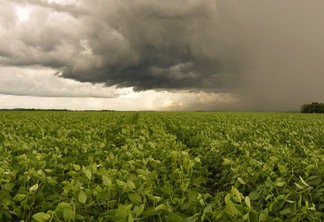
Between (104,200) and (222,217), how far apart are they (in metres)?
1.07

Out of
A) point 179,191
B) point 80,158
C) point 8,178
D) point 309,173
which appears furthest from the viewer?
point 80,158

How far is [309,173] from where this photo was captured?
4.43 metres

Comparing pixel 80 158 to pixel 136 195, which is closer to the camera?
pixel 136 195

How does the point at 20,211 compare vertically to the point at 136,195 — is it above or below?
below

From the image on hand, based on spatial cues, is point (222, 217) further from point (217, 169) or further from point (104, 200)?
point (217, 169)

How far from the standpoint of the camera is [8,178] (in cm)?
396

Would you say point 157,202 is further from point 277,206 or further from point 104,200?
point 277,206

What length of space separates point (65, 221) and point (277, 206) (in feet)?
6.18

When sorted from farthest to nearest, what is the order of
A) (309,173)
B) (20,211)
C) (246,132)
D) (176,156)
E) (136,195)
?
(246,132) → (176,156) → (309,173) → (20,211) → (136,195)

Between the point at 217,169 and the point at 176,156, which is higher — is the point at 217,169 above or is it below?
below

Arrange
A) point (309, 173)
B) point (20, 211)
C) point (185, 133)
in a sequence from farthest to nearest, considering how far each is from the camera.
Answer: point (185, 133) < point (309, 173) < point (20, 211)

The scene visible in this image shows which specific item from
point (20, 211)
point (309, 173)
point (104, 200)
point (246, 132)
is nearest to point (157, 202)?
point (104, 200)

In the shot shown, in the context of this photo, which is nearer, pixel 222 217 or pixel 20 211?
pixel 222 217

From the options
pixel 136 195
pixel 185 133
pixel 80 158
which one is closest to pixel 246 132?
pixel 185 133
